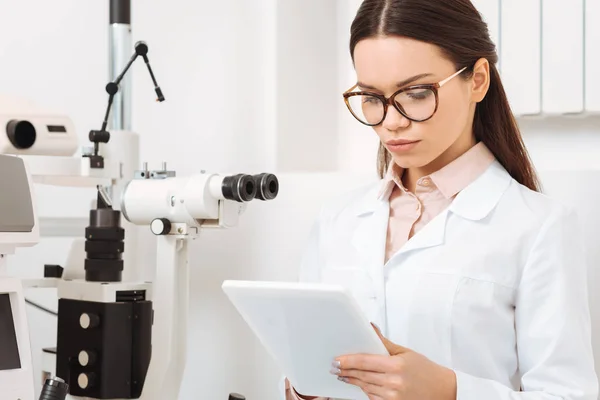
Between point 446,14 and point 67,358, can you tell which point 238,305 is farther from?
point 67,358

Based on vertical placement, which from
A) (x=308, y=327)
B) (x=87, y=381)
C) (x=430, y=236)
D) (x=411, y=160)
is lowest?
(x=87, y=381)

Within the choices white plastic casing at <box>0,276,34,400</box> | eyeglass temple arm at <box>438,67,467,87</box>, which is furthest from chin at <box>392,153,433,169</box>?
white plastic casing at <box>0,276,34,400</box>

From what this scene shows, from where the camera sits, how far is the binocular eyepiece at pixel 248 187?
66.0 inches

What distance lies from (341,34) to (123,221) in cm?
85

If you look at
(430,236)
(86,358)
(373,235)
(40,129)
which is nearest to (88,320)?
(86,358)

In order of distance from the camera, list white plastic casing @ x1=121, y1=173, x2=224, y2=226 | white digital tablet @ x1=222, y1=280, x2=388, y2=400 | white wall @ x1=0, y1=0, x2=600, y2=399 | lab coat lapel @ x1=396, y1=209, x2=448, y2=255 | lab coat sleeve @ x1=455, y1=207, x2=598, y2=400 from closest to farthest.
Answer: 1. white digital tablet @ x1=222, y1=280, x2=388, y2=400
2. lab coat sleeve @ x1=455, y1=207, x2=598, y2=400
3. lab coat lapel @ x1=396, y1=209, x2=448, y2=255
4. white plastic casing @ x1=121, y1=173, x2=224, y2=226
5. white wall @ x1=0, y1=0, x2=600, y2=399

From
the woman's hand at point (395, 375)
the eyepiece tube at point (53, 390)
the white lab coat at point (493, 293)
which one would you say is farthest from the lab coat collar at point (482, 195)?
the eyepiece tube at point (53, 390)

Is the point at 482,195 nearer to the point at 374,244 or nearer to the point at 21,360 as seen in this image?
the point at 374,244

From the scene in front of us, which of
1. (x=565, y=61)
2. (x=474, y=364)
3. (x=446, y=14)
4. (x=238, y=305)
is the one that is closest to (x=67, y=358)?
(x=238, y=305)

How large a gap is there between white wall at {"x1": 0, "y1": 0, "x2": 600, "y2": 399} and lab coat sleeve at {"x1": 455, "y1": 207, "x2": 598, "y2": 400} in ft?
3.08

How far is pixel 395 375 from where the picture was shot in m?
1.11

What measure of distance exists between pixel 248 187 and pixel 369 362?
66cm

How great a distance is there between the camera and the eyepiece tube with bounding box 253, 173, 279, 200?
167cm

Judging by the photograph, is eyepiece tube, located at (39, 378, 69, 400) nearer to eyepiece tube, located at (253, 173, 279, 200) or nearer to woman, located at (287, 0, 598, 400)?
woman, located at (287, 0, 598, 400)
